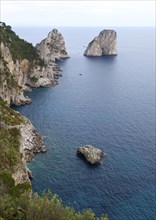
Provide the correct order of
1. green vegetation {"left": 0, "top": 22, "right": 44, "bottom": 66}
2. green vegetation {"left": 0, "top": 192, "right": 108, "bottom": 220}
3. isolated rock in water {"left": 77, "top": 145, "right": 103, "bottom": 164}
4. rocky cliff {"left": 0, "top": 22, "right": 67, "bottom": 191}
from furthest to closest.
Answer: green vegetation {"left": 0, "top": 22, "right": 44, "bottom": 66} < isolated rock in water {"left": 77, "top": 145, "right": 103, "bottom": 164} < rocky cliff {"left": 0, "top": 22, "right": 67, "bottom": 191} < green vegetation {"left": 0, "top": 192, "right": 108, "bottom": 220}

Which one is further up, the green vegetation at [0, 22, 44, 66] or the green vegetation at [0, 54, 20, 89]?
the green vegetation at [0, 22, 44, 66]

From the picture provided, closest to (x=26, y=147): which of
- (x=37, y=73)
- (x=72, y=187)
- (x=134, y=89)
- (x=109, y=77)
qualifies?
(x=72, y=187)

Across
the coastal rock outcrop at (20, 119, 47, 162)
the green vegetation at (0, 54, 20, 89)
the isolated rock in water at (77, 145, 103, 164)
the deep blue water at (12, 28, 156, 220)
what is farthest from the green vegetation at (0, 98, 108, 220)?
the green vegetation at (0, 54, 20, 89)

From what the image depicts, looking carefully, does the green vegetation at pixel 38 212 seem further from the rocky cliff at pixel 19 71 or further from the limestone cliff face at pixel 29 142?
the rocky cliff at pixel 19 71

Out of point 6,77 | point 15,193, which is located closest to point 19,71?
point 6,77

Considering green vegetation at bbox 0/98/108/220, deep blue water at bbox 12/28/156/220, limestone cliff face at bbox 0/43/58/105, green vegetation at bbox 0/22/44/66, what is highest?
green vegetation at bbox 0/22/44/66

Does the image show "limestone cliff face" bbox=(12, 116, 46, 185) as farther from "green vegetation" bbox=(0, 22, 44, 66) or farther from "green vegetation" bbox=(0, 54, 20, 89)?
"green vegetation" bbox=(0, 22, 44, 66)

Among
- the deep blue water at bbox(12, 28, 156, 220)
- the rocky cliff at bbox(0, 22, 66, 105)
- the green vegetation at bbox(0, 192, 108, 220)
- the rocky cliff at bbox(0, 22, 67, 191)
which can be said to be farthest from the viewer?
the rocky cliff at bbox(0, 22, 66, 105)
